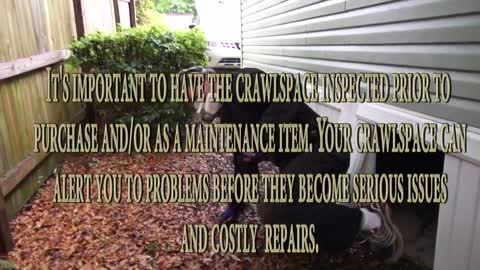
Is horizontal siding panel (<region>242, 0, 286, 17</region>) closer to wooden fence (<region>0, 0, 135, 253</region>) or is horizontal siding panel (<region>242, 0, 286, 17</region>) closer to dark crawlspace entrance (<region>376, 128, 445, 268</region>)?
dark crawlspace entrance (<region>376, 128, 445, 268</region>)

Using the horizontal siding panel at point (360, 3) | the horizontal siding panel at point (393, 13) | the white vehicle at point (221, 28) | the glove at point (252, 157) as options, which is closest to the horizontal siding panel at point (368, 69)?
the horizontal siding panel at point (393, 13)

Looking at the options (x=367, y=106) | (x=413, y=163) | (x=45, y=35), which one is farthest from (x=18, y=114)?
(x=413, y=163)

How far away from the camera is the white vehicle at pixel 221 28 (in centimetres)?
801

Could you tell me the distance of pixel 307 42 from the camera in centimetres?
373

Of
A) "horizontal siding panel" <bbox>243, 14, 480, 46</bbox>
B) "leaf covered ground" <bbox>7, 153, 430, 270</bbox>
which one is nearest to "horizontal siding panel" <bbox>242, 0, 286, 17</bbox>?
"horizontal siding panel" <bbox>243, 14, 480, 46</bbox>

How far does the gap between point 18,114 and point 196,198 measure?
177 centimetres

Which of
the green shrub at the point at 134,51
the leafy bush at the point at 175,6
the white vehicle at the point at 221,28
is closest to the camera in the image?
the green shrub at the point at 134,51

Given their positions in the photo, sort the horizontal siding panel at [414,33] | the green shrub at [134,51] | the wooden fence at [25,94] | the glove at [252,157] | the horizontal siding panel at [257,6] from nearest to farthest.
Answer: the horizontal siding panel at [414,33] → the glove at [252,157] → the wooden fence at [25,94] → the green shrub at [134,51] → the horizontal siding panel at [257,6]

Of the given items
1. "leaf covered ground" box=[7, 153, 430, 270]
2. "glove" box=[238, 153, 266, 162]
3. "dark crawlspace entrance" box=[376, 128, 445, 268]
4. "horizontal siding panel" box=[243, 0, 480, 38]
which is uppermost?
"horizontal siding panel" box=[243, 0, 480, 38]

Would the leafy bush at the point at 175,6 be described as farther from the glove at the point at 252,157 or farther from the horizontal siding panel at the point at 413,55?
the glove at the point at 252,157

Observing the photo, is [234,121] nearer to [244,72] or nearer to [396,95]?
[244,72]

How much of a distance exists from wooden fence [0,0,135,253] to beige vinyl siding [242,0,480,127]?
2.68 m

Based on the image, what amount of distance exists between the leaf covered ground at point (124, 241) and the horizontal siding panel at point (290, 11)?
193cm

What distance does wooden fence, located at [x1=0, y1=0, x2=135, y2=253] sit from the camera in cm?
292
